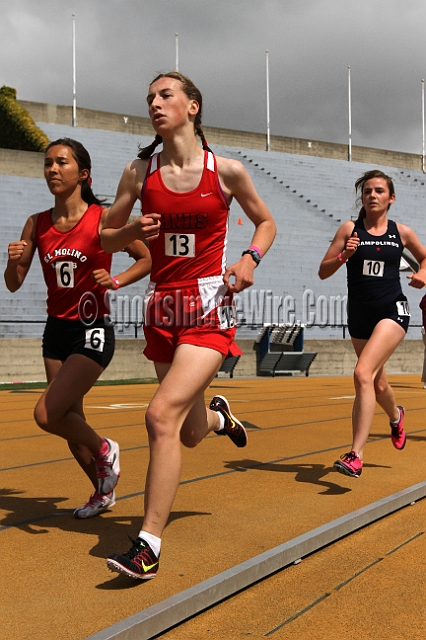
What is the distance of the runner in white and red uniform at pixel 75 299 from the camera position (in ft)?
16.2

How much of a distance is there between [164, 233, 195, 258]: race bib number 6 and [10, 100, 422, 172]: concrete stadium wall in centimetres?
3489

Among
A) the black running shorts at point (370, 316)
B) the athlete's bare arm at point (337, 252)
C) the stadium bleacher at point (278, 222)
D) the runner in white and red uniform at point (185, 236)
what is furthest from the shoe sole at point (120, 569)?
the stadium bleacher at point (278, 222)

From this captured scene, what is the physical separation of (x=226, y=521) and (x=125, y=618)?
181cm

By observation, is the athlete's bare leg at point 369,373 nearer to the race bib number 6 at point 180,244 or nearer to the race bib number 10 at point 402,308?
the race bib number 10 at point 402,308

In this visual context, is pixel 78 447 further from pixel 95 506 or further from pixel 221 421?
pixel 221 421

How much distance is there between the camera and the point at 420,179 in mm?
44562

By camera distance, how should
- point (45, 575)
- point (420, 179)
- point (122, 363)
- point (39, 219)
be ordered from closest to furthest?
1. point (45, 575)
2. point (39, 219)
3. point (122, 363)
4. point (420, 179)

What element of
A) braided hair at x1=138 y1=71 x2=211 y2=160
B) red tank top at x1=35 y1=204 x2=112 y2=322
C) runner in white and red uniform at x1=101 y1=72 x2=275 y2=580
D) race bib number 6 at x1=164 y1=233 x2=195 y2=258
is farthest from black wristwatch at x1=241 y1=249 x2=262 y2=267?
red tank top at x1=35 y1=204 x2=112 y2=322

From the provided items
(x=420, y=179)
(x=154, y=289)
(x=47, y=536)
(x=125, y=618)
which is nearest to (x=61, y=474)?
(x=47, y=536)

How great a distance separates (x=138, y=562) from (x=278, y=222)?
29.8 metres

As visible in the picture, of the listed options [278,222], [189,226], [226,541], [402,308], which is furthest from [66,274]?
[278,222]

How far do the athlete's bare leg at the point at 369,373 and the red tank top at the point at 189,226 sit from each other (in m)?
2.32

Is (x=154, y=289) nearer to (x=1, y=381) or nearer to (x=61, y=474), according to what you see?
(x=61, y=474)

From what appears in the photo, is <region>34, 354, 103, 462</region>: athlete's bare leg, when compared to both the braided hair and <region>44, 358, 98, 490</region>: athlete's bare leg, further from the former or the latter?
the braided hair
